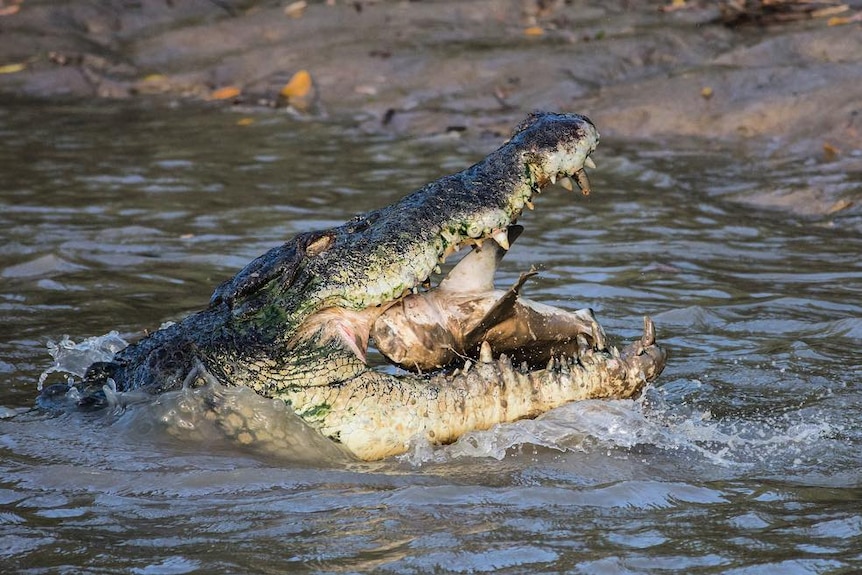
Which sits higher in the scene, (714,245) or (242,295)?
(242,295)

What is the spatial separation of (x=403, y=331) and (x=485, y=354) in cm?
30

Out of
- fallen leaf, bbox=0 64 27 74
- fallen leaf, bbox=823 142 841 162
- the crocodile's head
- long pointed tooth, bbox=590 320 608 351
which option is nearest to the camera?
the crocodile's head

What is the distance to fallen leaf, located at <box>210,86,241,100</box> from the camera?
44.1ft

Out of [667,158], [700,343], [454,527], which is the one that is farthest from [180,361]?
[667,158]

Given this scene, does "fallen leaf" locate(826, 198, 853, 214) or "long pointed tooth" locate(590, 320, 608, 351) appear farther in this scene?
"fallen leaf" locate(826, 198, 853, 214)

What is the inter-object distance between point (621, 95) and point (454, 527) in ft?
27.7

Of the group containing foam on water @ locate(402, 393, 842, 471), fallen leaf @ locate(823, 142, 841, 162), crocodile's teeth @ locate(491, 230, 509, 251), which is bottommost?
foam on water @ locate(402, 393, 842, 471)

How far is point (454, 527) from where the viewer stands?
3.61m

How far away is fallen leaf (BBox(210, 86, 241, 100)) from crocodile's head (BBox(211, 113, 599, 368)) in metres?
9.35

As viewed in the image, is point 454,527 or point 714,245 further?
point 714,245

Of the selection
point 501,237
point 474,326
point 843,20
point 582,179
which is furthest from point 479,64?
point 501,237

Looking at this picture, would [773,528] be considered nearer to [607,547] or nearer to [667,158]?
[607,547]

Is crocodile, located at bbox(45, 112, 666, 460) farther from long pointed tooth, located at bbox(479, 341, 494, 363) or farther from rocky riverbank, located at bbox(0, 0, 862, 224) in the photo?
rocky riverbank, located at bbox(0, 0, 862, 224)

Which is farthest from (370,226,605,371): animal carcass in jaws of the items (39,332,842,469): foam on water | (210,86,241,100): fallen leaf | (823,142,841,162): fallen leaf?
(210,86,241,100): fallen leaf
